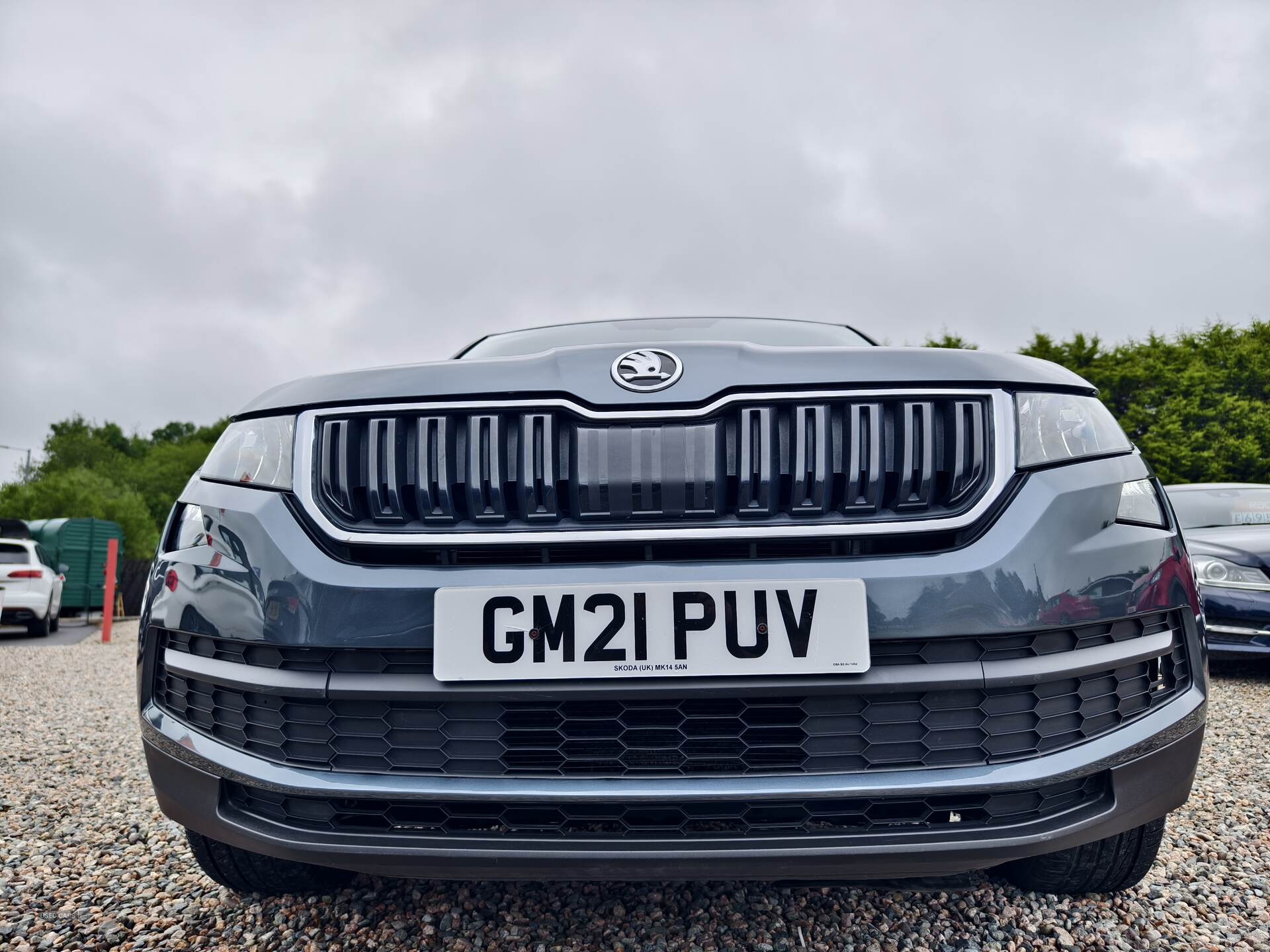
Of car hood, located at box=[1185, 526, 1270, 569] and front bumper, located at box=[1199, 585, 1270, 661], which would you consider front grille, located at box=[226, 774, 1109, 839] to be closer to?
front bumper, located at box=[1199, 585, 1270, 661]

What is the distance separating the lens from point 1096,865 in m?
1.61

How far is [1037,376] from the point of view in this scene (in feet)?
4.89

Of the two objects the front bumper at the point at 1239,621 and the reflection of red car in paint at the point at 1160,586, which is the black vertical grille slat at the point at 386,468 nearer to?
the reflection of red car in paint at the point at 1160,586

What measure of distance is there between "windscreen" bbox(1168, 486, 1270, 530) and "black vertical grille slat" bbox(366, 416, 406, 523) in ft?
19.9

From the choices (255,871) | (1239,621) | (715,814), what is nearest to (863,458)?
(715,814)

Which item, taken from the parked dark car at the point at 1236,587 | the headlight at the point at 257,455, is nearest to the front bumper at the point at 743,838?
the headlight at the point at 257,455

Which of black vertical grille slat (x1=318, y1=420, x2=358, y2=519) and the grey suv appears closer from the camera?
the grey suv

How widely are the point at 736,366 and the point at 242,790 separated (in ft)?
3.75

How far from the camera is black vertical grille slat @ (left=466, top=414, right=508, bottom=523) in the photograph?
1404 mm

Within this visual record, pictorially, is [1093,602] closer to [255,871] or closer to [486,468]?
[486,468]

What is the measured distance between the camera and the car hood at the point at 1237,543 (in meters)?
4.91

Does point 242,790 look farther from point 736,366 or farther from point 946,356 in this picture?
point 946,356

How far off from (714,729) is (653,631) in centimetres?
19

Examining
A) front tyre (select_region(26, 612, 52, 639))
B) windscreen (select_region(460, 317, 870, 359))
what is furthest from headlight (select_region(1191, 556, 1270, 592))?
front tyre (select_region(26, 612, 52, 639))
